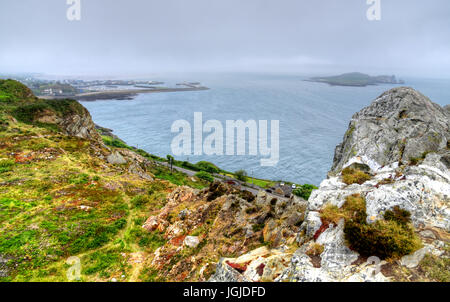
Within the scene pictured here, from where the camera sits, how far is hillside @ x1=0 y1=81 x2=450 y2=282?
7.81 meters

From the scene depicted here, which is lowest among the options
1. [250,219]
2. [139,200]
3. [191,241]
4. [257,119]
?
[191,241]

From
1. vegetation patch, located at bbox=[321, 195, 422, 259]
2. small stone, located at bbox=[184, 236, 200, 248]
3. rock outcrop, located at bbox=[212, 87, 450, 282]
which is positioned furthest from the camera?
small stone, located at bbox=[184, 236, 200, 248]

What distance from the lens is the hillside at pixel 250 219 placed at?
7.81 metres

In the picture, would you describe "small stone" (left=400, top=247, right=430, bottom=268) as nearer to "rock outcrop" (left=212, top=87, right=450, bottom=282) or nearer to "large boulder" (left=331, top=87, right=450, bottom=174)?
"rock outcrop" (left=212, top=87, right=450, bottom=282)

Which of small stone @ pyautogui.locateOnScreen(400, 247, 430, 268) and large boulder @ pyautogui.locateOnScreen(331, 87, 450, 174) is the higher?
large boulder @ pyautogui.locateOnScreen(331, 87, 450, 174)

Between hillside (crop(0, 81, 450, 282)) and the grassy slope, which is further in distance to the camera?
the grassy slope

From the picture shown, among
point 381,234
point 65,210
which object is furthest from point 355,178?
point 65,210

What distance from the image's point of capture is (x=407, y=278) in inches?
258

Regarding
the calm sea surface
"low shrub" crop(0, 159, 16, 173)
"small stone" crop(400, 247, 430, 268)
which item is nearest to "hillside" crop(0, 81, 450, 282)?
"small stone" crop(400, 247, 430, 268)

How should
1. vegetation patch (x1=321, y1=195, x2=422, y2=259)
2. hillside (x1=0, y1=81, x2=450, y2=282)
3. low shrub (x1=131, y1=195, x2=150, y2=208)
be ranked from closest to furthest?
vegetation patch (x1=321, y1=195, x2=422, y2=259) < hillside (x1=0, y1=81, x2=450, y2=282) < low shrub (x1=131, y1=195, x2=150, y2=208)

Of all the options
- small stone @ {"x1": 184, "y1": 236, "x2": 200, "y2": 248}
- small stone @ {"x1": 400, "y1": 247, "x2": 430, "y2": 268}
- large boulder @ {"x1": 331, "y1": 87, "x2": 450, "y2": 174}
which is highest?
large boulder @ {"x1": 331, "y1": 87, "x2": 450, "y2": 174}

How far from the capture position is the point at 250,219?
15.3m

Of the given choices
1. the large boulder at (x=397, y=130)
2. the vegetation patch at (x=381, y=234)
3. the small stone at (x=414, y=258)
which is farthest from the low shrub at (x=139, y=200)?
the small stone at (x=414, y=258)

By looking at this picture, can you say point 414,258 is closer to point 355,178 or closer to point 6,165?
point 355,178
